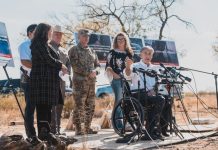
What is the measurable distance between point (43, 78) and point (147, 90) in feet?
6.63

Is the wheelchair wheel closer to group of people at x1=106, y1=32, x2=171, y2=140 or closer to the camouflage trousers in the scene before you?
group of people at x1=106, y1=32, x2=171, y2=140

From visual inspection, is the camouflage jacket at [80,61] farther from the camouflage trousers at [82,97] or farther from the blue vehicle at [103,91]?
the blue vehicle at [103,91]

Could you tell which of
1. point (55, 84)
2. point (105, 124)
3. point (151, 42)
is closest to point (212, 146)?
point (55, 84)

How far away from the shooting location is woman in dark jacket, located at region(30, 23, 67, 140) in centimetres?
569

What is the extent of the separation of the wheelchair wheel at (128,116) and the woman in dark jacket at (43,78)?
147 centimetres

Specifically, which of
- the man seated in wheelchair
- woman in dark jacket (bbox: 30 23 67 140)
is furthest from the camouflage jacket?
woman in dark jacket (bbox: 30 23 67 140)

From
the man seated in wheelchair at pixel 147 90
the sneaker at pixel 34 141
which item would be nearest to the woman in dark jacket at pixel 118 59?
the man seated in wheelchair at pixel 147 90

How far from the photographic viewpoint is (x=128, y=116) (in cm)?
724

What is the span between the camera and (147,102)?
7.15m

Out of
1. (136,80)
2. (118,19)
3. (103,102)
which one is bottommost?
Result: (103,102)

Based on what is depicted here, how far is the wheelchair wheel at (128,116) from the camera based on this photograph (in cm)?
690

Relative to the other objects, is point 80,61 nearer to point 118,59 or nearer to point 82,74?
point 82,74

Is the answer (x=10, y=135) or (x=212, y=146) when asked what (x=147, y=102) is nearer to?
(x=212, y=146)

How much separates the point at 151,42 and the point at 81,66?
6083mm
